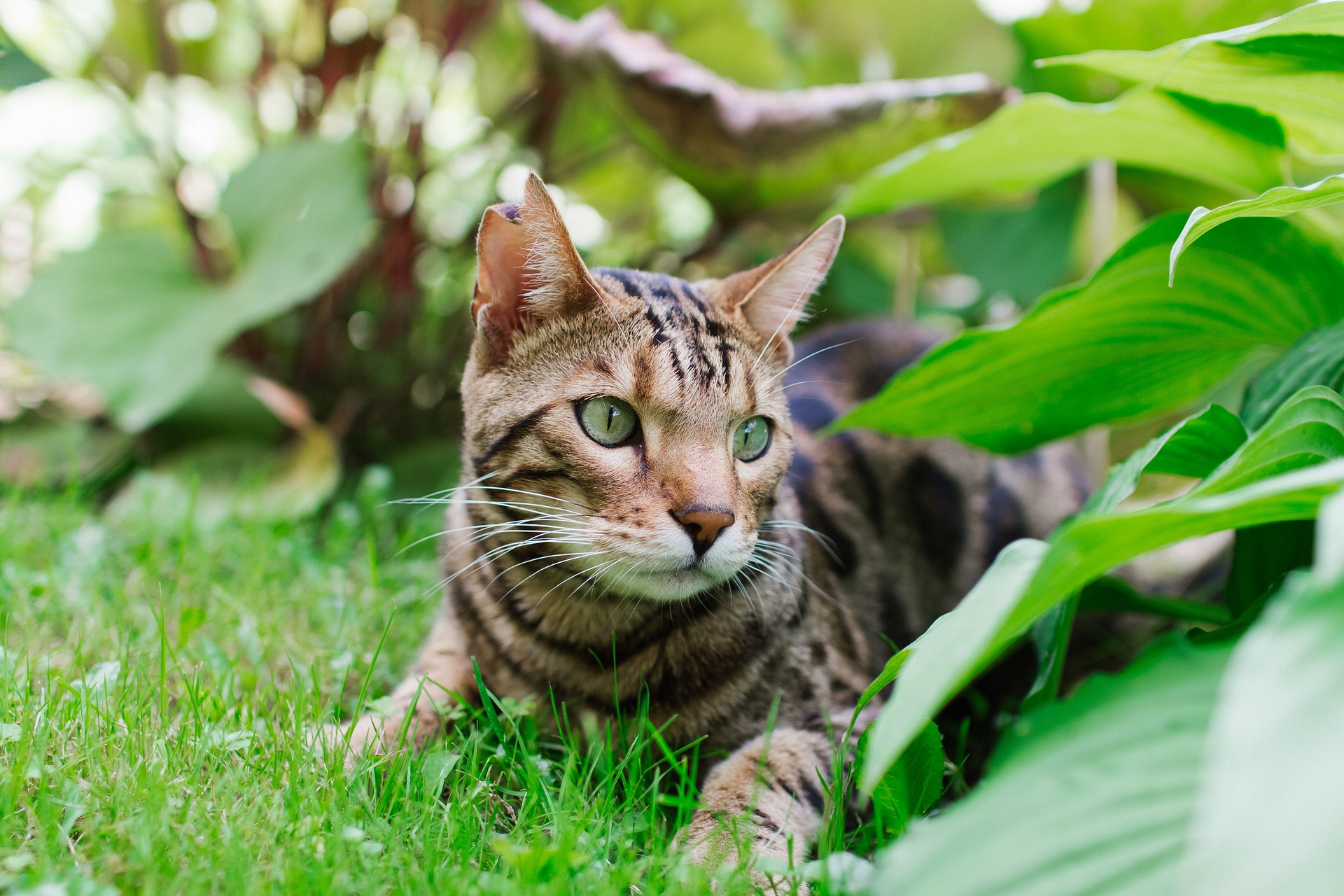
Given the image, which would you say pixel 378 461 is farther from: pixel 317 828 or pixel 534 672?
pixel 317 828

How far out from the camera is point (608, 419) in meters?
1.28

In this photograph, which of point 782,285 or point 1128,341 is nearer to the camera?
point 1128,341

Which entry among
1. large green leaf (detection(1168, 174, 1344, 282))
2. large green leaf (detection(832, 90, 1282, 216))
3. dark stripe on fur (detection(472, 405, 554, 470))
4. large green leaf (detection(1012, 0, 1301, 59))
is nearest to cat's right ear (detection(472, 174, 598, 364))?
dark stripe on fur (detection(472, 405, 554, 470))

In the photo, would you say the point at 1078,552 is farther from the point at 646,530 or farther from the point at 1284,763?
the point at 646,530

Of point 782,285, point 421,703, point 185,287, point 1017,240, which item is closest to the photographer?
point 421,703

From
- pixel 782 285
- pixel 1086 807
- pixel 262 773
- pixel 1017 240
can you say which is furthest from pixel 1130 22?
pixel 262 773

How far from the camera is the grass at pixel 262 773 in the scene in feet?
2.94

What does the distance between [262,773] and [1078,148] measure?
151 cm

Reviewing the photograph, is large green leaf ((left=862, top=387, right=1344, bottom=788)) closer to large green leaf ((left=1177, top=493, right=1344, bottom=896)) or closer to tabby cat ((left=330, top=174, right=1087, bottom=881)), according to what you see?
large green leaf ((left=1177, top=493, right=1344, bottom=896))

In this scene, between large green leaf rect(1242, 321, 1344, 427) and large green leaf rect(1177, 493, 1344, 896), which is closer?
large green leaf rect(1177, 493, 1344, 896)

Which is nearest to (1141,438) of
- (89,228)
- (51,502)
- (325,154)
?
(325,154)

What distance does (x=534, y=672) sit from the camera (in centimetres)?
136

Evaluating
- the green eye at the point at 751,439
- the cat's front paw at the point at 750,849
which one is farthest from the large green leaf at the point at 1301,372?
A: the cat's front paw at the point at 750,849

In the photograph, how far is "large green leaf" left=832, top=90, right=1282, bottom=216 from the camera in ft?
4.66
